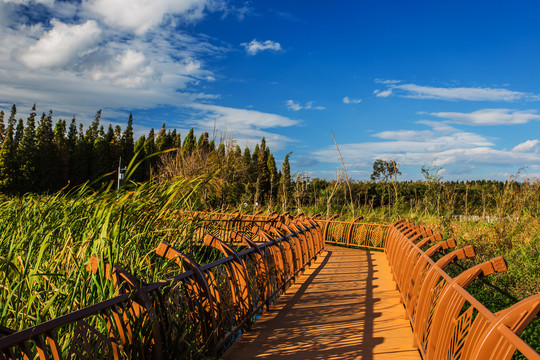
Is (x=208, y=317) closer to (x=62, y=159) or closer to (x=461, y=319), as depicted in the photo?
(x=461, y=319)

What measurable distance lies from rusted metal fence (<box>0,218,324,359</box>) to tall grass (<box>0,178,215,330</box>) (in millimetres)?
181

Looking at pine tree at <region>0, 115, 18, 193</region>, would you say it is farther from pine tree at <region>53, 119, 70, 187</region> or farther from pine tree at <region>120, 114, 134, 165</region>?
pine tree at <region>120, 114, 134, 165</region>

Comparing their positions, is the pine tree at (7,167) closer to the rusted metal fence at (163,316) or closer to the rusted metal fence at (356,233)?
the rusted metal fence at (356,233)

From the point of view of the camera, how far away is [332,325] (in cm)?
468

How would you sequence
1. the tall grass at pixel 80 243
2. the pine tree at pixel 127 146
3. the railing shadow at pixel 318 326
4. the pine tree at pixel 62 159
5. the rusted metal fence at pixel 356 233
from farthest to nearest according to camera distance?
the pine tree at pixel 127 146, the pine tree at pixel 62 159, the rusted metal fence at pixel 356 233, the railing shadow at pixel 318 326, the tall grass at pixel 80 243

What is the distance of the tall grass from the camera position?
279cm

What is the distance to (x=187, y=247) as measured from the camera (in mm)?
4438

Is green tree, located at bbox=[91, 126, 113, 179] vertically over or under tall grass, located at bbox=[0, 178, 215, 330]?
over

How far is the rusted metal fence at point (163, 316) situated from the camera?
2080 millimetres

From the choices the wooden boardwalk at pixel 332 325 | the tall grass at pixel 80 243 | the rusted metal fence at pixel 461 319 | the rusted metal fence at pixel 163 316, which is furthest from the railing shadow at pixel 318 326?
the tall grass at pixel 80 243

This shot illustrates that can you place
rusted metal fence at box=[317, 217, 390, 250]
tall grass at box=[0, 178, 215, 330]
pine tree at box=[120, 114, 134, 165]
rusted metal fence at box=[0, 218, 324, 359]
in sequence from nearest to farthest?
1. rusted metal fence at box=[0, 218, 324, 359]
2. tall grass at box=[0, 178, 215, 330]
3. rusted metal fence at box=[317, 217, 390, 250]
4. pine tree at box=[120, 114, 134, 165]

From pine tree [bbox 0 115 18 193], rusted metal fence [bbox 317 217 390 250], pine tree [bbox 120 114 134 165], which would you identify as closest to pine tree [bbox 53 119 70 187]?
pine tree [bbox 0 115 18 193]

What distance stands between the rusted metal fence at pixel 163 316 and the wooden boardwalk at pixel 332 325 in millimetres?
275

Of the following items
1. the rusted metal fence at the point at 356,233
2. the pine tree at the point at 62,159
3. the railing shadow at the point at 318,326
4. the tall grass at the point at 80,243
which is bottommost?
the railing shadow at the point at 318,326
